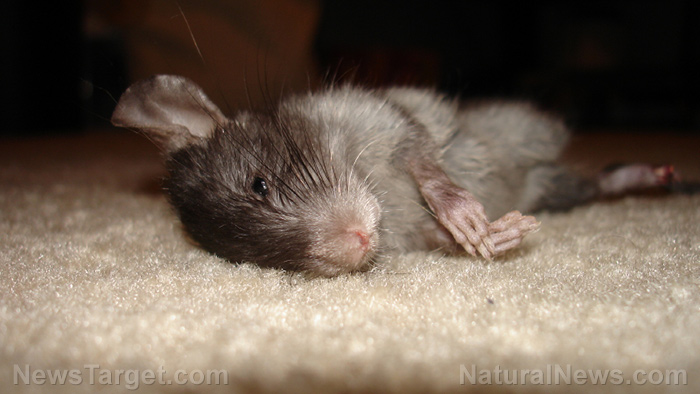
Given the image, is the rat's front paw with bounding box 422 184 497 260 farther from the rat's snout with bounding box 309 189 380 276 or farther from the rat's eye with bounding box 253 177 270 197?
the rat's eye with bounding box 253 177 270 197

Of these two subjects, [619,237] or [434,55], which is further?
[434,55]

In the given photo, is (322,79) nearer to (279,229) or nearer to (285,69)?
(279,229)

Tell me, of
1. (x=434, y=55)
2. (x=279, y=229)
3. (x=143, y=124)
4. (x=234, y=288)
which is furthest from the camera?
(x=434, y=55)

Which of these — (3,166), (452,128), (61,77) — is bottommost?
(61,77)

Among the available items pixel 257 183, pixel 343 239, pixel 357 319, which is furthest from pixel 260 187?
pixel 357 319

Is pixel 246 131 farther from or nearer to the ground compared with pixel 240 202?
farther from the ground

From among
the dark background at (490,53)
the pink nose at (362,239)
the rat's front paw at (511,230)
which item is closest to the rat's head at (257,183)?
the pink nose at (362,239)

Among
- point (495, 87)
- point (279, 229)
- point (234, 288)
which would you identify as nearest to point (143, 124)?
point (279, 229)

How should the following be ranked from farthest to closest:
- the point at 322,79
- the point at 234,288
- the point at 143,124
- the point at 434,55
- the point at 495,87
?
the point at 495,87 → the point at 434,55 → the point at 322,79 → the point at 143,124 → the point at 234,288
